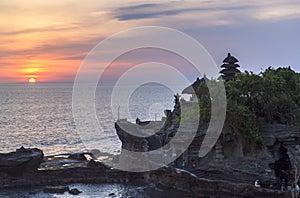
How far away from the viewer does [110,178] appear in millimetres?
61781

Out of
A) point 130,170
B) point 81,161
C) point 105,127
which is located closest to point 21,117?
point 105,127

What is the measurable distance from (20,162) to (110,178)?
11.2 m

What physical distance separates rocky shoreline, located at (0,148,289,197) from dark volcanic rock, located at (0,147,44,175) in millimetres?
191

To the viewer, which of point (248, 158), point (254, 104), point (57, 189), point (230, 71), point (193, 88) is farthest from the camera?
point (193, 88)

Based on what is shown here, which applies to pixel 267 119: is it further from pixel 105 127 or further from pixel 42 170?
pixel 105 127

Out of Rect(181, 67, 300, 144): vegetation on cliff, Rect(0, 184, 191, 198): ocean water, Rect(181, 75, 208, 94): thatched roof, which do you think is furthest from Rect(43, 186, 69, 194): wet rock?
Rect(181, 75, 208, 94): thatched roof

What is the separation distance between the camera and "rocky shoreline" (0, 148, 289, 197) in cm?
4669

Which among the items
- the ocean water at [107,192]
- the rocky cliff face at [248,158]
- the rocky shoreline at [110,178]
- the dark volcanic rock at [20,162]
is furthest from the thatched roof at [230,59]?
the dark volcanic rock at [20,162]

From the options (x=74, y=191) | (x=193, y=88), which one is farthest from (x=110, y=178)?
(x=193, y=88)

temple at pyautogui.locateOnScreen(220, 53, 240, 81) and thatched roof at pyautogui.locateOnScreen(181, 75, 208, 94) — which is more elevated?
temple at pyautogui.locateOnScreen(220, 53, 240, 81)

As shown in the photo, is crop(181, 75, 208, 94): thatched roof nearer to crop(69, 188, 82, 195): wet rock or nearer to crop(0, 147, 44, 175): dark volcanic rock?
crop(69, 188, 82, 195): wet rock

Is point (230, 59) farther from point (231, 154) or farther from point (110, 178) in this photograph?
point (110, 178)

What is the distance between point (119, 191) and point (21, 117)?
108440 millimetres

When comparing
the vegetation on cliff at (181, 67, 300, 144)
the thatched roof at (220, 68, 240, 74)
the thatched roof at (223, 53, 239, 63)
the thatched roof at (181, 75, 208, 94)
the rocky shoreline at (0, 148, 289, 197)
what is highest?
the thatched roof at (223, 53, 239, 63)
